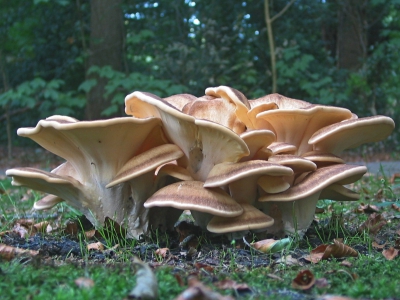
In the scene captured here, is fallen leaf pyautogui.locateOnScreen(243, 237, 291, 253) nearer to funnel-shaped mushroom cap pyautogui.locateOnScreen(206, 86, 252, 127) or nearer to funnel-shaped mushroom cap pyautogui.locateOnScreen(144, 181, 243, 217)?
funnel-shaped mushroom cap pyautogui.locateOnScreen(144, 181, 243, 217)

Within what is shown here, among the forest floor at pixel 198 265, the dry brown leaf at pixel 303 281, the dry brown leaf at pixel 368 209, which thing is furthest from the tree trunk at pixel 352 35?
the dry brown leaf at pixel 303 281

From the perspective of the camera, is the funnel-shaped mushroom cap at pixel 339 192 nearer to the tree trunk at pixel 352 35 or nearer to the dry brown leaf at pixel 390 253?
the dry brown leaf at pixel 390 253

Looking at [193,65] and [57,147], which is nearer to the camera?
[57,147]

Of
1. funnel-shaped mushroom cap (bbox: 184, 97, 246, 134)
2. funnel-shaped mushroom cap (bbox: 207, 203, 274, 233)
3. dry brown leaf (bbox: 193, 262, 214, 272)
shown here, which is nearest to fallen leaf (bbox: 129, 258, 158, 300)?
dry brown leaf (bbox: 193, 262, 214, 272)

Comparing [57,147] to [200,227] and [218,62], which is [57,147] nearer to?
[200,227]

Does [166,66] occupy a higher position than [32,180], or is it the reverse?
Result: [166,66]

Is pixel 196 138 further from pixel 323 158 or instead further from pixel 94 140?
pixel 323 158

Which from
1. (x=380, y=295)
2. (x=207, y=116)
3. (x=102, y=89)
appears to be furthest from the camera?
(x=102, y=89)

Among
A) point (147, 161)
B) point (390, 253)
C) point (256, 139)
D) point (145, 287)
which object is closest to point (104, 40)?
point (147, 161)

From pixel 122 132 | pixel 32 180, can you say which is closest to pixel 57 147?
pixel 32 180
